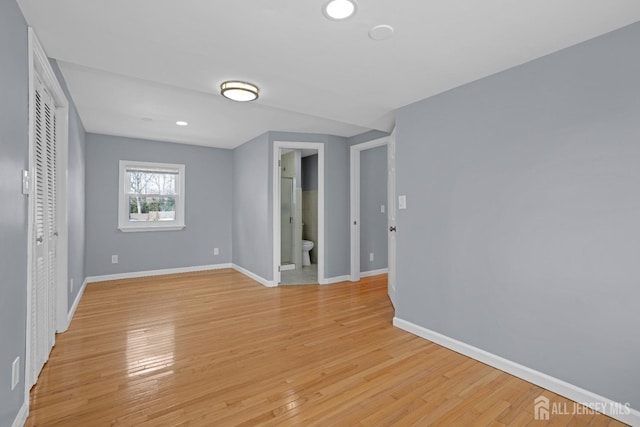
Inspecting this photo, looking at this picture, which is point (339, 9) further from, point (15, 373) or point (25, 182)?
point (15, 373)

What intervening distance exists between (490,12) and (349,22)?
750 millimetres

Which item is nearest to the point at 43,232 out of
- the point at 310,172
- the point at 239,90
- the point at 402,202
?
the point at 239,90

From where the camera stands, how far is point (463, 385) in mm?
2051

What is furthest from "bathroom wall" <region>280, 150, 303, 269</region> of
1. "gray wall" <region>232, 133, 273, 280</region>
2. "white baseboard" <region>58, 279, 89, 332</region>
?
"white baseboard" <region>58, 279, 89, 332</region>

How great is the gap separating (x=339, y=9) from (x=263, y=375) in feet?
7.67

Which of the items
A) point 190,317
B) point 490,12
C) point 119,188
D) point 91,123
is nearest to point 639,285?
point 490,12

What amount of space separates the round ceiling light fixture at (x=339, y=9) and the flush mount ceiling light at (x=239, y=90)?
1.16m

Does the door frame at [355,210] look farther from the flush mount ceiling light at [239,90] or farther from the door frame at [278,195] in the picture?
the flush mount ceiling light at [239,90]

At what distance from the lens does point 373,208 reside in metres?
5.24

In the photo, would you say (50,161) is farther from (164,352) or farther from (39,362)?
(164,352)

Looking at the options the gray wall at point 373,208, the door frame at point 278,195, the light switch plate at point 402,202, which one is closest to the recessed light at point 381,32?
the light switch plate at point 402,202

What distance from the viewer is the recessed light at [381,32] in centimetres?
176

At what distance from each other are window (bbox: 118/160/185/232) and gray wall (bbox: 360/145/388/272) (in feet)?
10.6

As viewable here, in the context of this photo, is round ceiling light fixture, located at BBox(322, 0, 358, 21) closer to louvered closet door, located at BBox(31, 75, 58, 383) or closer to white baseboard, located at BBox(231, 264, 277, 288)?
louvered closet door, located at BBox(31, 75, 58, 383)
